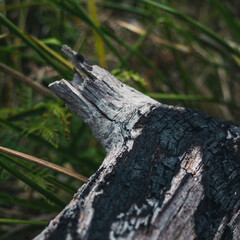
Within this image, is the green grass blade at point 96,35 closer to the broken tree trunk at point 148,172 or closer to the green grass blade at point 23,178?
the broken tree trunk at point 148,172

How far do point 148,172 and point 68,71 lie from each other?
2.67 ft

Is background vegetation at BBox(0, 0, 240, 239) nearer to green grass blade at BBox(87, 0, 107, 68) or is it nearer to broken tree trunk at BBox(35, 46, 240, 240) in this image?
green grass blade at BBox(87, 0, 107, 68)

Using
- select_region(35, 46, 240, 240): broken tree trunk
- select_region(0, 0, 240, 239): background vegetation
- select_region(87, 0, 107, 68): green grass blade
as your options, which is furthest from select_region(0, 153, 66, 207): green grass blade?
select_region(87, 0, 107, 68): green grass blade

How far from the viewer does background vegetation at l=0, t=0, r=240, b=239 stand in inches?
64.7

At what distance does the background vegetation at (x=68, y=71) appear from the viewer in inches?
64.7

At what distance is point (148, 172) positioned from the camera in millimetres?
961

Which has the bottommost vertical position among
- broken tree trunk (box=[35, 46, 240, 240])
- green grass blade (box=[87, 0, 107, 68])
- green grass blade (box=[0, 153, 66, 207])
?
green grass blade (box=[0, 153, 66, 207])

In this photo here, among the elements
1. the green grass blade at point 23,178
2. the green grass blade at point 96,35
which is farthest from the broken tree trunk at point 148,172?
the green grass blade at point 96,35

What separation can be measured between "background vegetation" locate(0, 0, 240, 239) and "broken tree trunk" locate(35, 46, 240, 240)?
1.13ft

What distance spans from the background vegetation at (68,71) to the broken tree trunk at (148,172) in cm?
34

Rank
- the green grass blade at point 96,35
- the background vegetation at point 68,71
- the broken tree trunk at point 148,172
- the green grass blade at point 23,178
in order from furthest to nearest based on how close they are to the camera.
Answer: the green grass blade at point 96,35 < the background vegetation at point 68,71 < the green grass blade at point 23,178 < the broken tree trunk at point 148,172

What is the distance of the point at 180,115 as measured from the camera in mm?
1120

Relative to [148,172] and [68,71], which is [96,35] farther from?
[148,172]

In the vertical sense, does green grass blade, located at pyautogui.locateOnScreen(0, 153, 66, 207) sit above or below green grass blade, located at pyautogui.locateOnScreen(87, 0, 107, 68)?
below
